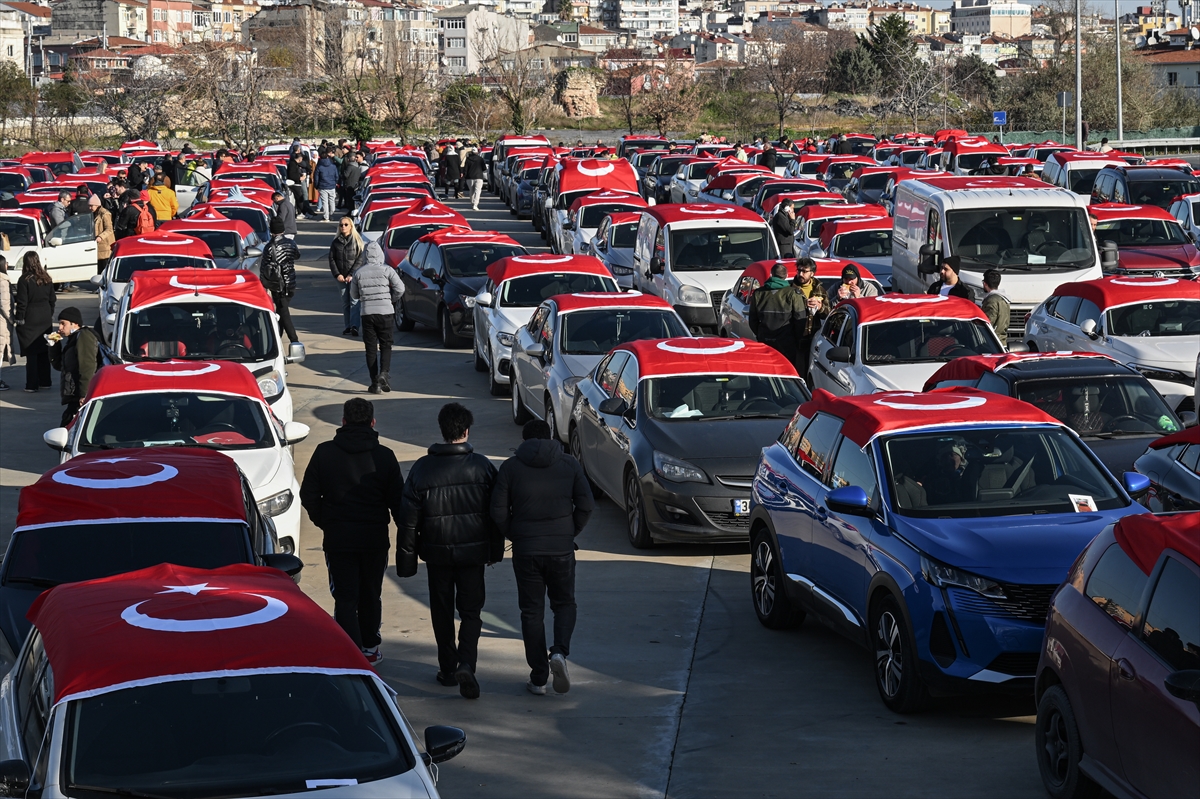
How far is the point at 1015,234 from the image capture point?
20.9 m

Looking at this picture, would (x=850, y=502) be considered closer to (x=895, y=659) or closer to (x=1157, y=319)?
(x=895, y=659)

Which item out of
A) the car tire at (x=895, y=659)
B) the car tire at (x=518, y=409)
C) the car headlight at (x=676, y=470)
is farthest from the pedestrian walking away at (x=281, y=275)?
the car tire at (x=895, y=659)

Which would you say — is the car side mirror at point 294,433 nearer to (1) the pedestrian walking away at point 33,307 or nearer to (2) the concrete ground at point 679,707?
(2) the concrete ground at point 679,707

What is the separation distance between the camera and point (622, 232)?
27.4 meters

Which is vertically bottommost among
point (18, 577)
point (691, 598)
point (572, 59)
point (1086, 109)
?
point (691, 598)

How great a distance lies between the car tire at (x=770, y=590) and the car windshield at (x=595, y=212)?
2052cm

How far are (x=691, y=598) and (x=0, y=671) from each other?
472 cm

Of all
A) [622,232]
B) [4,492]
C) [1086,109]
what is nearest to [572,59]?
[1086,109]

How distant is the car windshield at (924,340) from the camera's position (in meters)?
15.8

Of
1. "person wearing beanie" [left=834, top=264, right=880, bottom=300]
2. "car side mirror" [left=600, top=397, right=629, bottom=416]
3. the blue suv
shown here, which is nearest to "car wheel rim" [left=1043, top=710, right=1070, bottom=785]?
the blue suv

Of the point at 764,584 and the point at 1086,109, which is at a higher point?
the point at 1086,109

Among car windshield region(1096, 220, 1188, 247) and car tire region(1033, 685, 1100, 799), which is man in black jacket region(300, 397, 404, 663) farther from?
car windshield region(1096, 220, 1188, 247)

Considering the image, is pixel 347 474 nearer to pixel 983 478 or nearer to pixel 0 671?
pixel 0 671

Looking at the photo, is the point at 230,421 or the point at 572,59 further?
the point at 572,59
